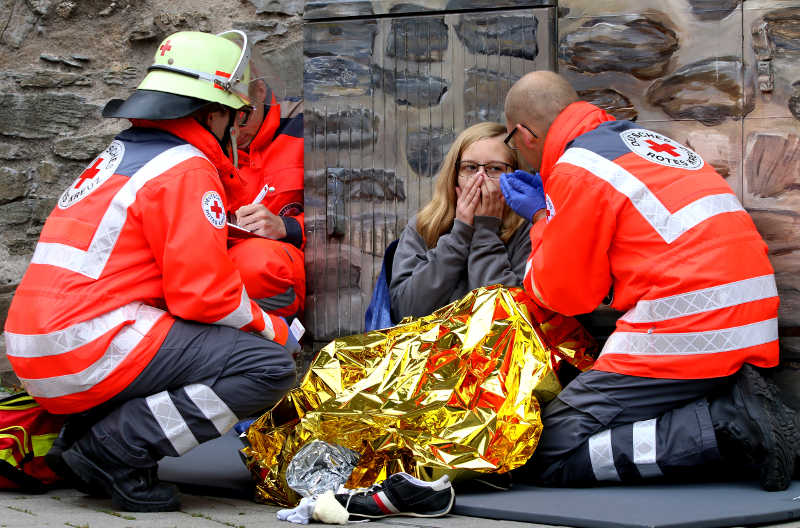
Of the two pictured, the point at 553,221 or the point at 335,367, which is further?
the point at 335,367

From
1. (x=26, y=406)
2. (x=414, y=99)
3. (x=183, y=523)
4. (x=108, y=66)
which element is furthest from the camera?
(x=108, y=66)

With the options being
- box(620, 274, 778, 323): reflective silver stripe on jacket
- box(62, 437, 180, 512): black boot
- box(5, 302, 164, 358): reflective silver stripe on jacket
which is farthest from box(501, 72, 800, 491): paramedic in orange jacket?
box(5, 302, 164, 358): reflective silver stripe on jacket

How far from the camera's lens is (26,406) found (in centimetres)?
331

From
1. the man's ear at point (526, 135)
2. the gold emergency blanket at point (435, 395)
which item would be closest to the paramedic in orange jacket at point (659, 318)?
the gold emergency blanket at point (435, 395)

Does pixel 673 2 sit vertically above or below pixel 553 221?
above

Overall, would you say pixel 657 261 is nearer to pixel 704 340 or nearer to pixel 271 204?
pixel 704 340

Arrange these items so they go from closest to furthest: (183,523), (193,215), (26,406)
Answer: (183,523)
(193,215)
(26,406)

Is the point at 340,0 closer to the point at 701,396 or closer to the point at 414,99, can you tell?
the point at 414,99

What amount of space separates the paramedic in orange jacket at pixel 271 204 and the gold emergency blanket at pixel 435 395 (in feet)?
2.19

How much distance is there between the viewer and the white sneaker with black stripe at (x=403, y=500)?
2.82 m

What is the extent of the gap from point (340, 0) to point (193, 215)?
5.42 ft

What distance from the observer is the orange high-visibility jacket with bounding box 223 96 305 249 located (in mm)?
4465

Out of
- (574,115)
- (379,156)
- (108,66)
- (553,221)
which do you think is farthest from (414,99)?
(108,66)

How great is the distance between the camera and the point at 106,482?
3004 mm
